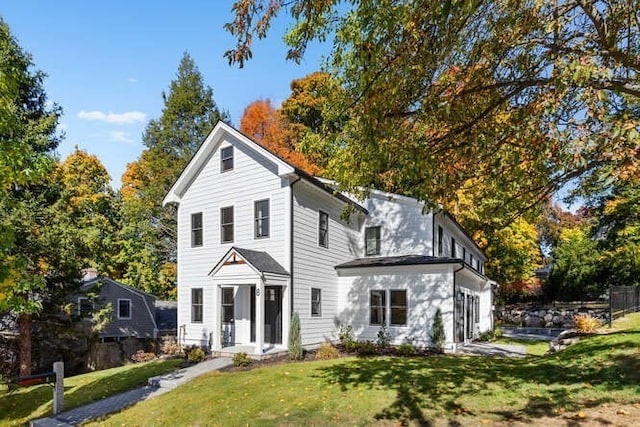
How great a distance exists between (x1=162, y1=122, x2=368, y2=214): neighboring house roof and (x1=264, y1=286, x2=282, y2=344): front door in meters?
4.36

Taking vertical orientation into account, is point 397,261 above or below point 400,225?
below

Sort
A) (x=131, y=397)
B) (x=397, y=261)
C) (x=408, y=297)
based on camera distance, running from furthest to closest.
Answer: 1. (x=397, y=261)
2. (x=408, y=297)
3. (x=131, y=397)

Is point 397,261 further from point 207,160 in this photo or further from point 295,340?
point 207,160

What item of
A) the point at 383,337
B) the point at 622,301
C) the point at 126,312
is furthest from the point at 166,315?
the point at 622,301

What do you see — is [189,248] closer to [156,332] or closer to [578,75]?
[156,332]

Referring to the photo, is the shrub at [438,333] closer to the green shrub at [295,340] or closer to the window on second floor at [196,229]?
the green shrub at [295,340]

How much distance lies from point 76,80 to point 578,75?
1214 cm

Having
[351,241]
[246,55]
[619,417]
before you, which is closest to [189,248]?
[351,241]

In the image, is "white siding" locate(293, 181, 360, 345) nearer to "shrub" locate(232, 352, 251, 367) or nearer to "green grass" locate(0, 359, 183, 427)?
"shrub" locate(232, 352, 251, 367)

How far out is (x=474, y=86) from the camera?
732 cm

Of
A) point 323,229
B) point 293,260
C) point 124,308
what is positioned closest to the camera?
point 293,260

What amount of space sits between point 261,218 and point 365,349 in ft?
20.3

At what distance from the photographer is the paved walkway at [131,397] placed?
9734 millimetres

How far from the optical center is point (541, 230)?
51.0 metres
